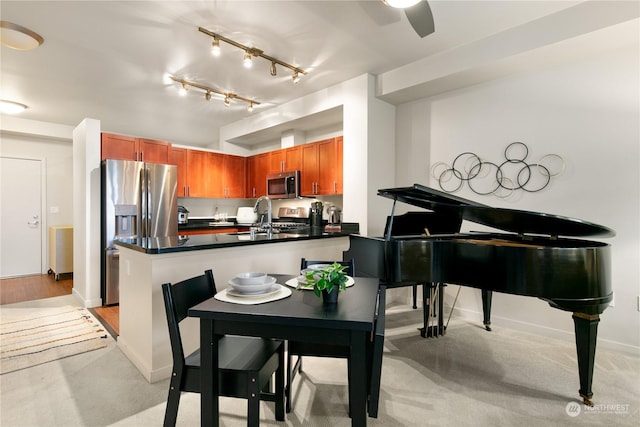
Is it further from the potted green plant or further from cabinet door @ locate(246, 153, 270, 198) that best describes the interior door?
the potted green plant

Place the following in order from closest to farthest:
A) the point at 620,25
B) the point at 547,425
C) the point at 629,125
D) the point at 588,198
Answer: the point at 547,425 < the point at 620,25 < the point at 629,125 < the point at 588,198

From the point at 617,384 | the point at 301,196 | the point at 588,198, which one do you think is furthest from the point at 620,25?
the point at 301,196

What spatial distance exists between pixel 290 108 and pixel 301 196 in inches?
51.9

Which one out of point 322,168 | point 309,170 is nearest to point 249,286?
point 322,168

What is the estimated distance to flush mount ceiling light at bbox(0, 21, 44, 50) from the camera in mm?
2733

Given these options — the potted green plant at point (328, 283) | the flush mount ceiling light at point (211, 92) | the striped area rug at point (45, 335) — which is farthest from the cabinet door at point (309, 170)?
the potted green plant at point (328, 283)

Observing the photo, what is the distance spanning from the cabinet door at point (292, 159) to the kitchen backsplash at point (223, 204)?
22.9 inches

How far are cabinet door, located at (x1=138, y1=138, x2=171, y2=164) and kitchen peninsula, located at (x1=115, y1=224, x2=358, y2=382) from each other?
2.74 meters

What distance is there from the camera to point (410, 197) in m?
2.55

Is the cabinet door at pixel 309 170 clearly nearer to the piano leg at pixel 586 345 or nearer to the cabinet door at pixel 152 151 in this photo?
the cabinet door at pixel 152 151

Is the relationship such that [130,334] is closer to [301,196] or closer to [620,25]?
[301,196]

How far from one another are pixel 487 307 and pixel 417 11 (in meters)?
2.70

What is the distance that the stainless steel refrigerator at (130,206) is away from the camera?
3.94 m

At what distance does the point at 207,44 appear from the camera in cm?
314
